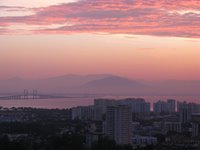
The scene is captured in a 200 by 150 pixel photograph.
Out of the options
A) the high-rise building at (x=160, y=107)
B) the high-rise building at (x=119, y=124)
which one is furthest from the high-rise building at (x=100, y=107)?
the high-rise building at (x=119, y=124)

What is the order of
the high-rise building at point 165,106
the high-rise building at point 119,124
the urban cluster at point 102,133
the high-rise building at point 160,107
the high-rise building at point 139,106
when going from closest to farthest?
the urban cluster at point 102,133, the high-rise building at point 119,124, the high-rise building at point 139,106, the high-rise building at point 165,106, the high-rise building at point 160,107

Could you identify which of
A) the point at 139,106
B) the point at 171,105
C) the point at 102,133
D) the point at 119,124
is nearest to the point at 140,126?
the point at 119,124

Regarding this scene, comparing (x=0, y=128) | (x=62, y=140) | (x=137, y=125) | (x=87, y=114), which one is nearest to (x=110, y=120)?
(x=0, y=128)

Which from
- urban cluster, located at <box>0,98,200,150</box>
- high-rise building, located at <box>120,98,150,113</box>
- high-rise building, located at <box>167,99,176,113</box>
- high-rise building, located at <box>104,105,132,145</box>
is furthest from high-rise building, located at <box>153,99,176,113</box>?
high-rise building, located at <box>104,105,132,145</box>

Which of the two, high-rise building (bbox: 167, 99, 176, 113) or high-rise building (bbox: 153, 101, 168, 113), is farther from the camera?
high-rise building (bbox: 153, 101, 168, 113)

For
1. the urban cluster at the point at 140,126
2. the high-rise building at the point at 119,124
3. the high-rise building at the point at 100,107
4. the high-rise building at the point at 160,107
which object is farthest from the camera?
the high-rise building at the point at 160,107

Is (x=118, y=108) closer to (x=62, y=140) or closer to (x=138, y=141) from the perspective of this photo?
(x=138, y=141)

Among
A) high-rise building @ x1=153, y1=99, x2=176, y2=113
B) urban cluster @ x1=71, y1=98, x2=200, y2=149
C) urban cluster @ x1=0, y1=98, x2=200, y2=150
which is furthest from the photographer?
high-rise building @ x1=153, y1=99, x2=176, y2=113

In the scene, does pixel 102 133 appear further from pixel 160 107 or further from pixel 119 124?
pixel 160 107

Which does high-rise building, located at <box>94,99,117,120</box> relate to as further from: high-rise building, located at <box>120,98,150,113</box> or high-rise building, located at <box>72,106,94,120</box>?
high-rise building, located at <box>120,98,150,113</box>

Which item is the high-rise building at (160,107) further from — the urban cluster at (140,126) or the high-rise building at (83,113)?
the high-rise building at (83,113)
